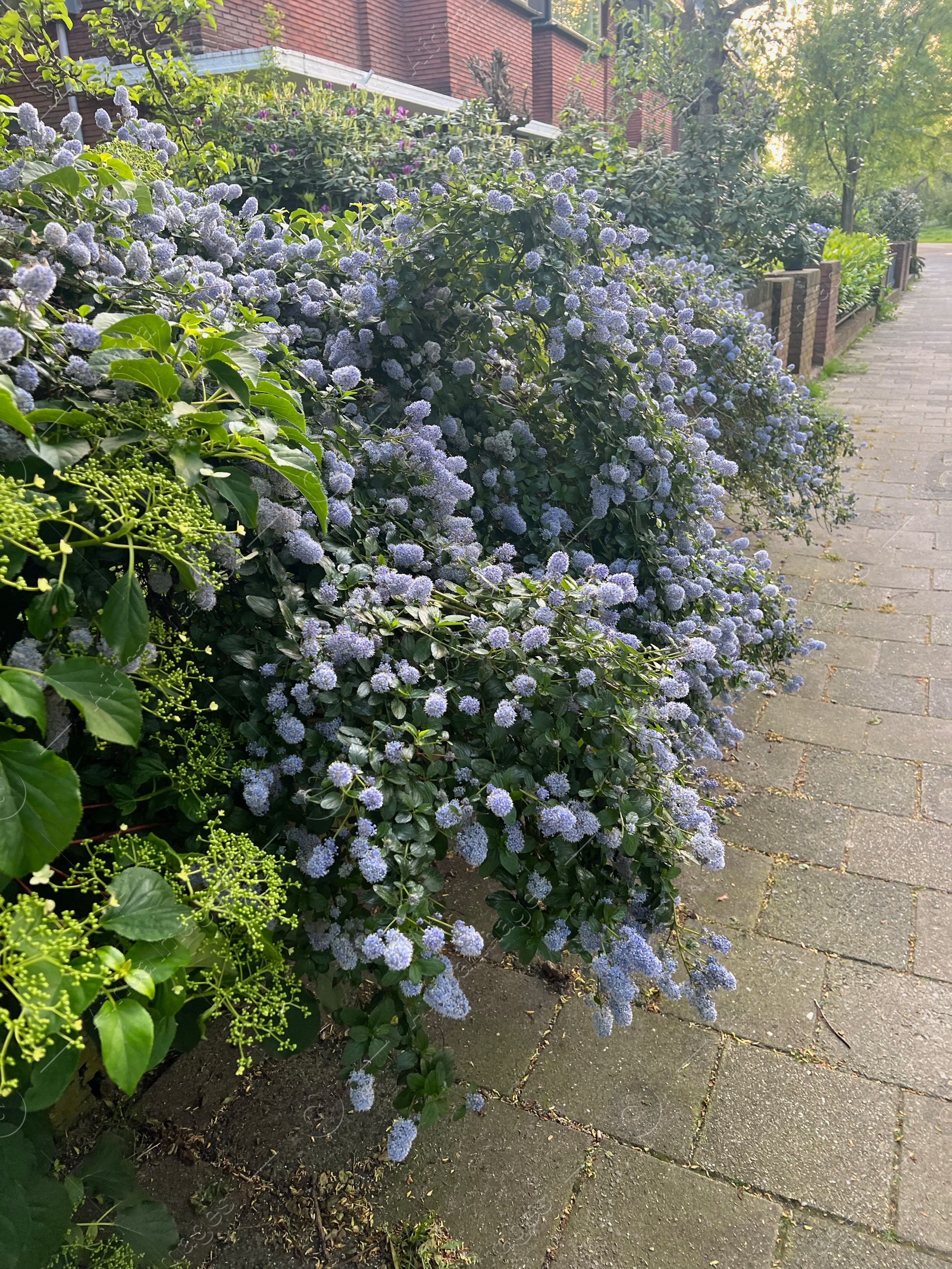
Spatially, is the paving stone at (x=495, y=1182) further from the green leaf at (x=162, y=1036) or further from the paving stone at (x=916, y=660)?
the paving stone at (x=916, y=660)

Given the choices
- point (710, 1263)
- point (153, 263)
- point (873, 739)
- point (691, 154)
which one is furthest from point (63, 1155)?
point (691, 154)

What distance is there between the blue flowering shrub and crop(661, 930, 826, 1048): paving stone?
0.17 m

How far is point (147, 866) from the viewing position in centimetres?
136

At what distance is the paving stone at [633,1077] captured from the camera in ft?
6.86

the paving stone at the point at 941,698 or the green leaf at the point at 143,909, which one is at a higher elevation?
the green leaf at the point at 143,909

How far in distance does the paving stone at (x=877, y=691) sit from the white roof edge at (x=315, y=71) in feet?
23.0

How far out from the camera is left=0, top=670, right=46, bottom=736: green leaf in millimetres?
1098

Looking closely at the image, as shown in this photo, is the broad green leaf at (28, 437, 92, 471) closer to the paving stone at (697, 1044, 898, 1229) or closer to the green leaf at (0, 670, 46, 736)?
the green leaf at (0, 670, 46, 736)

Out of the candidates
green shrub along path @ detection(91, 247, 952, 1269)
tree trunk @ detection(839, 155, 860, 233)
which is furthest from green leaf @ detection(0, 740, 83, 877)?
tree trunk @ detection(839, 155, 860, 233)

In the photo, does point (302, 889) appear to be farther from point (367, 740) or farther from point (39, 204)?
point (39, 204)

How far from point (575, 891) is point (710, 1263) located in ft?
2.64

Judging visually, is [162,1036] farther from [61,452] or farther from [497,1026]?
[497,1026]

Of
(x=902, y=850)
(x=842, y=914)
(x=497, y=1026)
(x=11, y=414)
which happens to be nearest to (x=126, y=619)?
(x=11, y=414)

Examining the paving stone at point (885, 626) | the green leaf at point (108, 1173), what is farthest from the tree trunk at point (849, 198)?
the green leaf at point (108, 1173)
